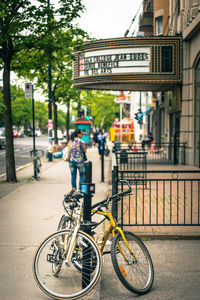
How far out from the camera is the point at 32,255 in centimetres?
560

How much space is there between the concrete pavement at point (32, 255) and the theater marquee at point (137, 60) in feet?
26.8

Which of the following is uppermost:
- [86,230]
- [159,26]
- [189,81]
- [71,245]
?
[159,26]

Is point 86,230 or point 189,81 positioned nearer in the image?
point 86,230

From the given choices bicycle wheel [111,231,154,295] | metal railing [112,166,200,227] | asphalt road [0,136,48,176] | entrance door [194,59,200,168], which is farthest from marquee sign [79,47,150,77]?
bicycle wheel [111,231,154,295]

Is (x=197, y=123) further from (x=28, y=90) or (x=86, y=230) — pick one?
(x=86, y=230)

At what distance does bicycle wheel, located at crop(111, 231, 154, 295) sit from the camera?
167 inches

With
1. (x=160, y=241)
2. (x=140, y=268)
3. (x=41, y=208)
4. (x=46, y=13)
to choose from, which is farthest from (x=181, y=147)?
(x=140, y=268)

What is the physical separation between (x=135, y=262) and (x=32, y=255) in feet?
6.00

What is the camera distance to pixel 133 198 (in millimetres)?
9617

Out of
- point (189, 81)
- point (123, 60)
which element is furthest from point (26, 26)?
point (189, 81)

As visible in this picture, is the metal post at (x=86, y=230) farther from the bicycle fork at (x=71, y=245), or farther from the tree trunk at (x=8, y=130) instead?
the tree trunk at (x=8, y=130)

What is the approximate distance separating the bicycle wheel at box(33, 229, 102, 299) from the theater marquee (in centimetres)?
1296

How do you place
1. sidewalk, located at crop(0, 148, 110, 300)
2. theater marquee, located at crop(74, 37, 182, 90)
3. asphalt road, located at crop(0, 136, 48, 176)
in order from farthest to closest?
asphalt road, located at crop(0, 136, 48, 176) < theater marquee, located at crop(74, 37, 182, 90) < sidewalk, located at crop(0, 148, 110, 300)

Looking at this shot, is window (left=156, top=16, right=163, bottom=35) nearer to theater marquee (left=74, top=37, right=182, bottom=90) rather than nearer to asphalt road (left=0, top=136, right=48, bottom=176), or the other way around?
theater marquee (left=74, top=37, right=182, bottom=90)
